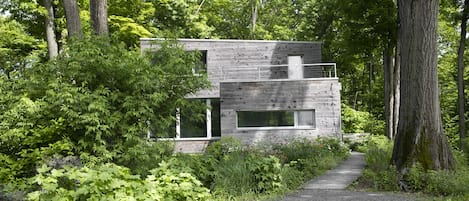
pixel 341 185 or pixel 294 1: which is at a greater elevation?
pixel 294 1

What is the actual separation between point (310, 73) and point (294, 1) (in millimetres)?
12135

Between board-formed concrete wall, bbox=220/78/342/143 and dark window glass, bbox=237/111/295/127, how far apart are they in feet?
0.77

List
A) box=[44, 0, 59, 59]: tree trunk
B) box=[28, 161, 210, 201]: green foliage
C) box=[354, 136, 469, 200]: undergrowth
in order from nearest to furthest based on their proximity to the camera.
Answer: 1. box=[28, 161, 210, 201]: green foliage
2. box=[354, 136, 469, 200]: undergrowth
3. box=[44, 0, 59, 59]: tree trunk

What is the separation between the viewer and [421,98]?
355 inches

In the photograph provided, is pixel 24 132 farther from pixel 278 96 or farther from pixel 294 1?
pixel 294 1

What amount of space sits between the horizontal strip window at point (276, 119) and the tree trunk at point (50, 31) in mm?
7369

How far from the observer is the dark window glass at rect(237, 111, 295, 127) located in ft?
58.4

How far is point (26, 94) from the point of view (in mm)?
7617

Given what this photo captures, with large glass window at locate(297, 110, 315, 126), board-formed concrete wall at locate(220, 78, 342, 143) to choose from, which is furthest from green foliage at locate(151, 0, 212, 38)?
large glass window at locate(297, 110, 315, 126)

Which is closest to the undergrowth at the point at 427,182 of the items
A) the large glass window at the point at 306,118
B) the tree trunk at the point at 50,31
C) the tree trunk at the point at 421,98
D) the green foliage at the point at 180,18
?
the tree trunk at the point at 421,98

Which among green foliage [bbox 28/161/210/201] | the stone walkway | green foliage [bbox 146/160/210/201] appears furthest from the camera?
the stone walkway

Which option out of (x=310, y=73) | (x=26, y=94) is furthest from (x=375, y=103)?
(x=26, y=94)

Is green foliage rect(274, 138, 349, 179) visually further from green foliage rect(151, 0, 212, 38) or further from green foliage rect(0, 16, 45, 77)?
green foliage rect(0, 16, 45, 77)

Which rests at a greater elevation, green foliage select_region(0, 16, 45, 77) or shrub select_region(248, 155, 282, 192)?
green foliage select_region(0, 16, 45, 77)
